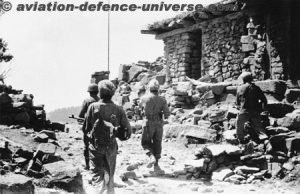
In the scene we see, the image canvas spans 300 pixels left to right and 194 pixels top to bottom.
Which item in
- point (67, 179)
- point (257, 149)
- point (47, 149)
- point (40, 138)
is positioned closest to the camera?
point (67, 179)

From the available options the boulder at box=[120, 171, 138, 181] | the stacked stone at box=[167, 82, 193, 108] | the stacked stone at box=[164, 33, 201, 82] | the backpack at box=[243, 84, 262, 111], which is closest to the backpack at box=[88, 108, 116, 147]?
the boulder at box=[120, 171, 138, 181]

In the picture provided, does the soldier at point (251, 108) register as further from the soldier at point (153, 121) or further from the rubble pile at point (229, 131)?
the soldier at point (153, 121)

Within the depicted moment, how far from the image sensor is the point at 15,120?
11.1 m

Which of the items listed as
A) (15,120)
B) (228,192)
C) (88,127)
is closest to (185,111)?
(15,120)

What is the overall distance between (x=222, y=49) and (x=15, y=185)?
394 inches

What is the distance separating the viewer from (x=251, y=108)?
Result: 8531 mm

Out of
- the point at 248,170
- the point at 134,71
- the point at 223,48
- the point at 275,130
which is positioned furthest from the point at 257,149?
the point at 134,71

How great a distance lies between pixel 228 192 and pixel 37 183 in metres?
3.20

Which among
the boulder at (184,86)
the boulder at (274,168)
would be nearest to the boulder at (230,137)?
the boulder at (274,168)

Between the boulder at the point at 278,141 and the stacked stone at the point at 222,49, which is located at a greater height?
the stacked stone at the point at 222,49

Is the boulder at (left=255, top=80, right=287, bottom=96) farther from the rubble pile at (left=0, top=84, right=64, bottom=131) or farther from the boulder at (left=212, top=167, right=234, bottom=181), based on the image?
the rubble pile at (left=0, top=84, right=64, bottom=131)

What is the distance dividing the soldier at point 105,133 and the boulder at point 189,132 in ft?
16.0

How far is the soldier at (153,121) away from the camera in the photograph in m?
8.17

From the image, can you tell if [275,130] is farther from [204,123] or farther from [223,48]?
[223,48]
